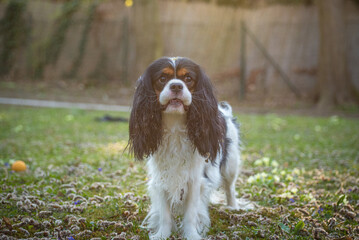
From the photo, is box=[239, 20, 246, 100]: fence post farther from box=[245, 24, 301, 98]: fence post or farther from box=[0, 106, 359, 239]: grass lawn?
box=[0, 106, 359, 239]: grass lawn

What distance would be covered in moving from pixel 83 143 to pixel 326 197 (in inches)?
168

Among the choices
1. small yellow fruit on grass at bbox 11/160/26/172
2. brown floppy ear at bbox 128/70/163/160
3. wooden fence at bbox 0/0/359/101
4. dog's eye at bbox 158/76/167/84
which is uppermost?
wooden fence at bbox 0/0/359/101

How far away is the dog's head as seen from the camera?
2764mm

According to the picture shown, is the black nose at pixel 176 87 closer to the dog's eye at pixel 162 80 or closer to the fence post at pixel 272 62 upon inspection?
the dog's eye at pixel 162 80

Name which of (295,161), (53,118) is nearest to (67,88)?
(53,118)

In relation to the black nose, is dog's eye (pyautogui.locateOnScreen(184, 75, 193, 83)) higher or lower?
higher

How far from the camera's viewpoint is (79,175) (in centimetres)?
434

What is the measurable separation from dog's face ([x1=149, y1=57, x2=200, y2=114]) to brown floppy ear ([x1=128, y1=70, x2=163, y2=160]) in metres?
0.06

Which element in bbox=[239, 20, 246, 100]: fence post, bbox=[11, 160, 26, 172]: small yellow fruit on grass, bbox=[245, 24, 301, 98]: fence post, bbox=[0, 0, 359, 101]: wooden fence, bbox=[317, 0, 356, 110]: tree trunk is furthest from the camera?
bbox=[0, 0, 359, 101]: wooden fence

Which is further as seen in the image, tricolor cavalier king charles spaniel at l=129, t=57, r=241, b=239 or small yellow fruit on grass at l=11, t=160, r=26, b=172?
small yellow fruit on grass at l=11, t=160, r=26, b=172

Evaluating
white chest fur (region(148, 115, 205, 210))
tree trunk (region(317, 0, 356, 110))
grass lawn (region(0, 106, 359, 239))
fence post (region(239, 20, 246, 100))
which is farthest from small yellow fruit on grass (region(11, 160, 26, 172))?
fence post (region(239, 20, 246, 100))

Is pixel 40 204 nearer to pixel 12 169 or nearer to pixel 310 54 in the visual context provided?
pixel 12 169

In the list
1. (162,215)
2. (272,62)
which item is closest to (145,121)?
(162,215)

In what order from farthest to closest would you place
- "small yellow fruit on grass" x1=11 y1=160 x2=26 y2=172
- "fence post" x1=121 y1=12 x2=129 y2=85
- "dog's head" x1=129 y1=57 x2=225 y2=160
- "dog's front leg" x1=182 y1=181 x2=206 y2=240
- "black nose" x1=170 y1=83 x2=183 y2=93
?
"fence post" x1=121 y1=12 x2=129 y2=85, "small yellow fruit on grass" x1=11 y1=160 x2=26 y2=172, "dog's front leg" x1=182 y1=181 x2=206 y2=240, "dog's head" x1=129 y1=57 x2=225 y2=160, "black nose" x1=170 y1=83 x2=183 y2=93
